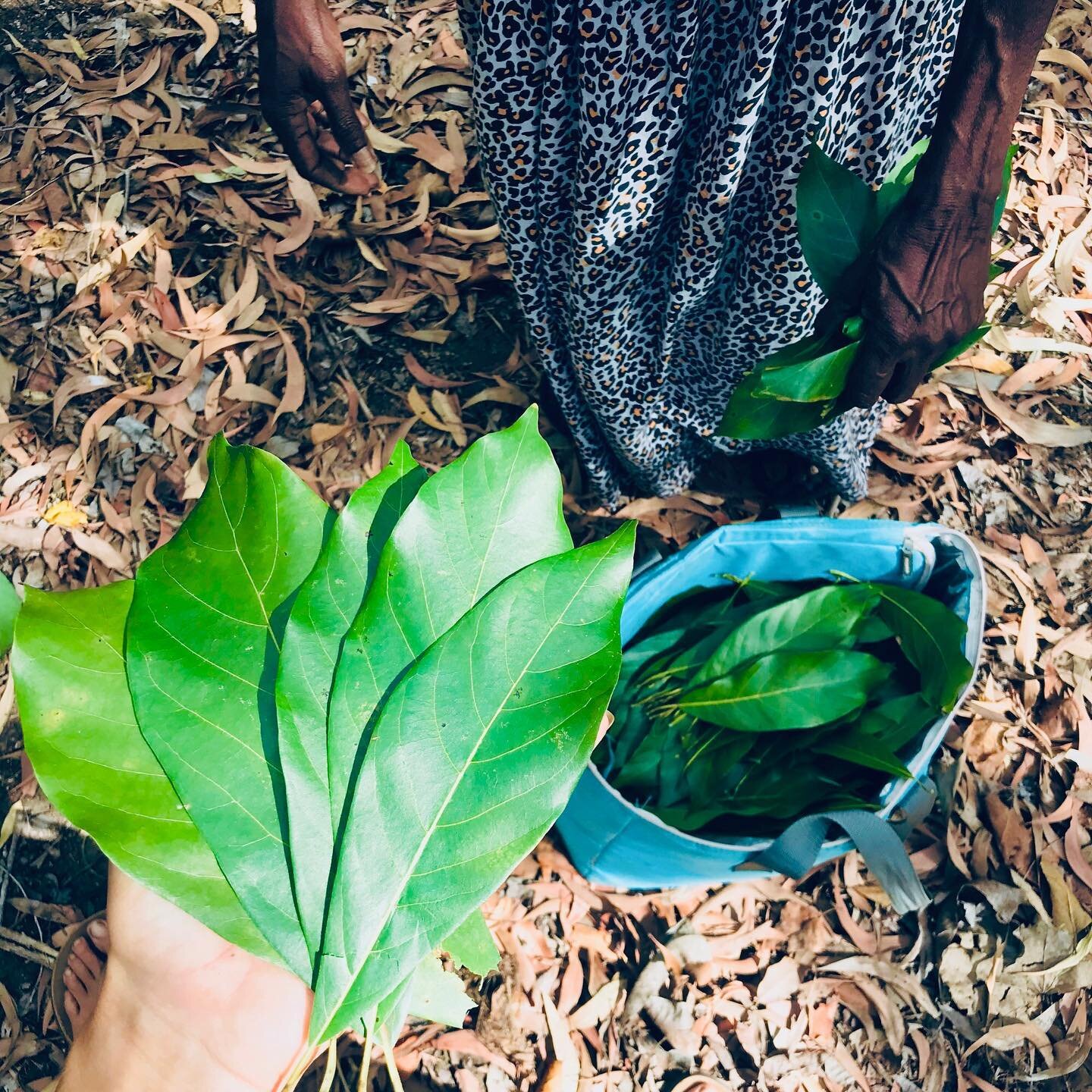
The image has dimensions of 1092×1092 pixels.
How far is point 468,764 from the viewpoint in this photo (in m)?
0.50

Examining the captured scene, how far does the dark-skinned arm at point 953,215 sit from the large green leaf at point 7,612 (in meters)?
0.69

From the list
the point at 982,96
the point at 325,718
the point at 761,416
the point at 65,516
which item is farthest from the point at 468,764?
the point at 65,516

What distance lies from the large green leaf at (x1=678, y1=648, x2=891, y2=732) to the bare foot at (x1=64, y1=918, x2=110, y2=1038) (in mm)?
973

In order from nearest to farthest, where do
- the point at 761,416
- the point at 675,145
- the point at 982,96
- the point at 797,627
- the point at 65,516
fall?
the point at 982,96
the point at 761,416
the point at 675,145
the point at 797,627
the point at 65,516

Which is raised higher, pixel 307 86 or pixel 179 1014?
pixel 307 86

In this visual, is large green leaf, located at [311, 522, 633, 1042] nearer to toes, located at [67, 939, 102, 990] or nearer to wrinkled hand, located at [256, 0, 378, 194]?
wrinkled hand, located at [256, 0, 378, 194]

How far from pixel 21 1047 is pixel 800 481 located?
1.54 metres

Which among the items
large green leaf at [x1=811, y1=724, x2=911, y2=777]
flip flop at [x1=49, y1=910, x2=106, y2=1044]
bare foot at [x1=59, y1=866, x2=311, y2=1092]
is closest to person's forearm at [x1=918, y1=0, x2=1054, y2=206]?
large green leaf at [x1=811, y1=724, x2=911, y2=777]

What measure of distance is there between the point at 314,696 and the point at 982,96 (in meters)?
0.64

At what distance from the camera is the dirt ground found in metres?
1.23

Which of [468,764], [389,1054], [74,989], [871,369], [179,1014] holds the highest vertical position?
[871,369]

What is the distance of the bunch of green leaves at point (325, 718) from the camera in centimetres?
49

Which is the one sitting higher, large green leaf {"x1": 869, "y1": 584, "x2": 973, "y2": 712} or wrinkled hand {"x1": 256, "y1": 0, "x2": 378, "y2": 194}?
wrinkled hand {"x1": 256, "y1": 0, "x2": 378, "y2": 194}

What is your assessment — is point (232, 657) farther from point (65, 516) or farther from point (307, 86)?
point (65, 516)
